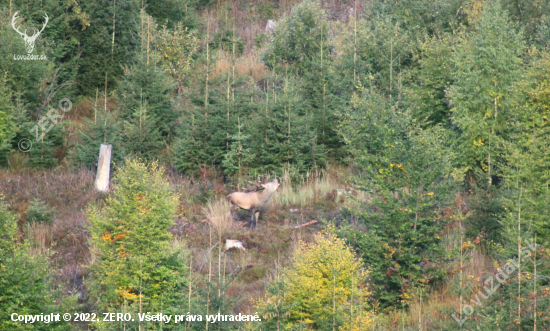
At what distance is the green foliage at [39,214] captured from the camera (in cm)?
1402

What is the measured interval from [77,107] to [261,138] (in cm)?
862

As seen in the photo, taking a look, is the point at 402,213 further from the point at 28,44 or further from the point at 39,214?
the point at 28,44

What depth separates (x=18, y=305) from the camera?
916cm

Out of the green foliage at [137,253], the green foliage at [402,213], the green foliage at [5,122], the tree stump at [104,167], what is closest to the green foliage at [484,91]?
the green foliage at [402,213]

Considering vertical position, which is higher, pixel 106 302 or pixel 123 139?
pixel 123 139

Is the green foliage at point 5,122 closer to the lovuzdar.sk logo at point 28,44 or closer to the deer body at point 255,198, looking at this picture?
the lovuzdar.sk logo at point 28,44

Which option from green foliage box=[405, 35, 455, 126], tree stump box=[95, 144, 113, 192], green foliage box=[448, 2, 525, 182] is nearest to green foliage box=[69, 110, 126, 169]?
tree stump box=[95, 144, 113, 192]

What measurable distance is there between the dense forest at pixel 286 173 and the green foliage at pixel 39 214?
0.11 meters

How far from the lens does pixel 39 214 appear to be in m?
14.0

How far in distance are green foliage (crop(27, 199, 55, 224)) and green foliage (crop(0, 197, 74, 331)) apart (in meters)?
4.36

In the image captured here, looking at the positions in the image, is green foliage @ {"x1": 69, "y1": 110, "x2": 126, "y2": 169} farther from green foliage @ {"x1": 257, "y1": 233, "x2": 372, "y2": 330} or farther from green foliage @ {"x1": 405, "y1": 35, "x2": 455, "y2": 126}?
green foliage @ {"x1": 257, "y1": 233, "x2": 372, "y2": 330}

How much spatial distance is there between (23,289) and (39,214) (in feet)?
16.7

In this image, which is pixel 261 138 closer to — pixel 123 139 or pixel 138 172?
pixel 123 139

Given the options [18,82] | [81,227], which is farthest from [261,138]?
[18,82]
